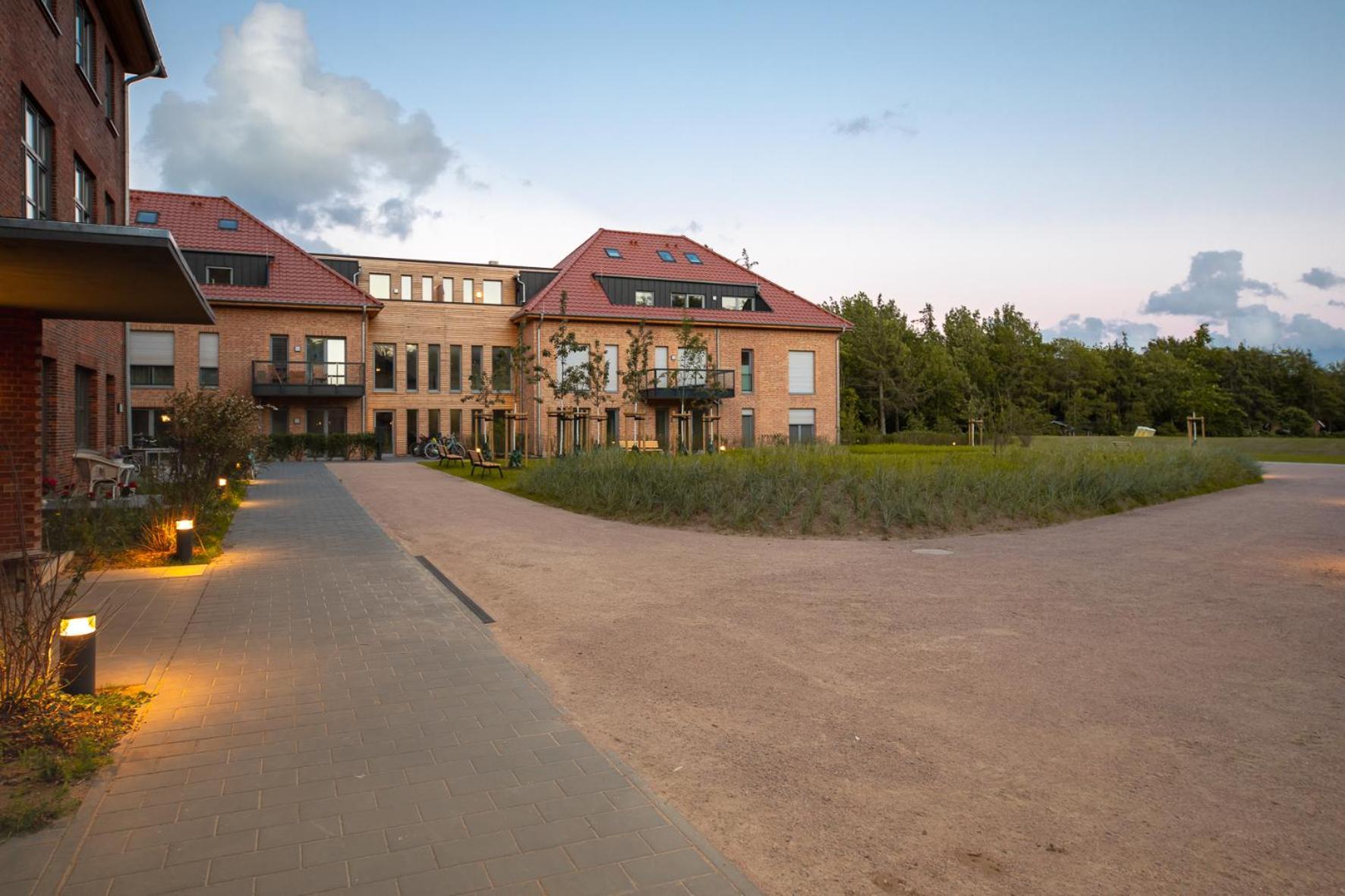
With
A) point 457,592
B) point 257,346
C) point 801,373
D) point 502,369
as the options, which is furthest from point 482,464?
point 801,373

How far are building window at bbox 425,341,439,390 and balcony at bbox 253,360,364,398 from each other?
2991mm

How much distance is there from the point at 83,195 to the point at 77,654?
1301 cm

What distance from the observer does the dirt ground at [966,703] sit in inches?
126

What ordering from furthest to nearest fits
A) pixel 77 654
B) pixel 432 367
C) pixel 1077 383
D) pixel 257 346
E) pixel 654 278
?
1. pixel 1077 383
2. pixel 654 278
3. pixel 432 367
4. pixel 257 346
5. pixel 77 654

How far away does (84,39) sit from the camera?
1381 centimetres

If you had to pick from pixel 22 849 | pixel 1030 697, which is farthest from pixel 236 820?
pixel 1030 697

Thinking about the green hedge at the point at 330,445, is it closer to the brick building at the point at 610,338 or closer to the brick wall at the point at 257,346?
the brick wall at the point at 257,346

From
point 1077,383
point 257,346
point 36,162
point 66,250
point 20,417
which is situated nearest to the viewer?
point 66,250

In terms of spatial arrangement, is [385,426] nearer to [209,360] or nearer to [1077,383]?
[209,360]

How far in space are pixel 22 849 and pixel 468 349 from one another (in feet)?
116

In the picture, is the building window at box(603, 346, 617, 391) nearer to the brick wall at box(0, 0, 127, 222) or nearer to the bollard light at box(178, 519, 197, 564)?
the brick wall at box(0, 0, 127, 222)

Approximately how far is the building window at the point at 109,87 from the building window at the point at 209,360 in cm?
1768

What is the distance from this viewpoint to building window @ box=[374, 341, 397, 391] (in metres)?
35.7

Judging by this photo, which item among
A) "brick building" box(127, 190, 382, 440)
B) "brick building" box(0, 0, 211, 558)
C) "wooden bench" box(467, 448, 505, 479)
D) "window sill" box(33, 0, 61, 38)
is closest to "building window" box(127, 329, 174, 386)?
"brick building" box(127, 190, 382, 440)
